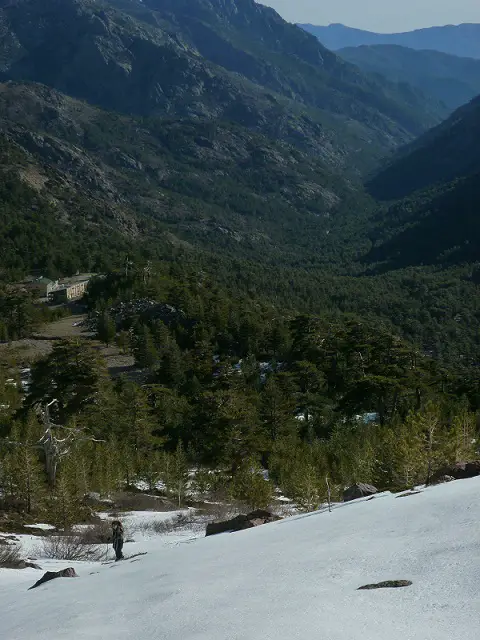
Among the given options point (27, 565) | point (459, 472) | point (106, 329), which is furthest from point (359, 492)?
point (106, 329)

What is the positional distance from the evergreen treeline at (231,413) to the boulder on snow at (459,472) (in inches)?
62.9

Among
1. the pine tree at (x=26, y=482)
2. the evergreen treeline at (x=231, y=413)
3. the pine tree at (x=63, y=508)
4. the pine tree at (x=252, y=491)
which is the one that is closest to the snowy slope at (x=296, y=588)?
the pine tree at (x=63, y=508)

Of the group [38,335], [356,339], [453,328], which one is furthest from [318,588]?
[453,328]

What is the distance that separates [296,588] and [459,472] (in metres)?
13.3

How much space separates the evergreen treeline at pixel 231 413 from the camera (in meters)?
32.7

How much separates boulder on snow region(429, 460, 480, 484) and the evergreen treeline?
1598mm

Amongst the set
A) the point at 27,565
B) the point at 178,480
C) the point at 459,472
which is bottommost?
the point at 178,480

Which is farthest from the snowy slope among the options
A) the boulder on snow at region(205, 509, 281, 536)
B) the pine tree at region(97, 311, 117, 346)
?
the pine tree at region(97, 311, 117, 346)

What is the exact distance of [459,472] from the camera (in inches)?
975

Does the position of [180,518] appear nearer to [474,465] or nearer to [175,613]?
[474,465]

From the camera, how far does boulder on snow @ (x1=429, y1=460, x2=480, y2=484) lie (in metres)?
24.3

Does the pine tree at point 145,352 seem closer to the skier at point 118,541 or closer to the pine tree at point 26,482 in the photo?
the pine tree at point 26,482

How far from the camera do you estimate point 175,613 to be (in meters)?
13.3

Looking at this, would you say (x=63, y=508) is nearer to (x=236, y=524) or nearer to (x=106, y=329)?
(x=236, y=524)
